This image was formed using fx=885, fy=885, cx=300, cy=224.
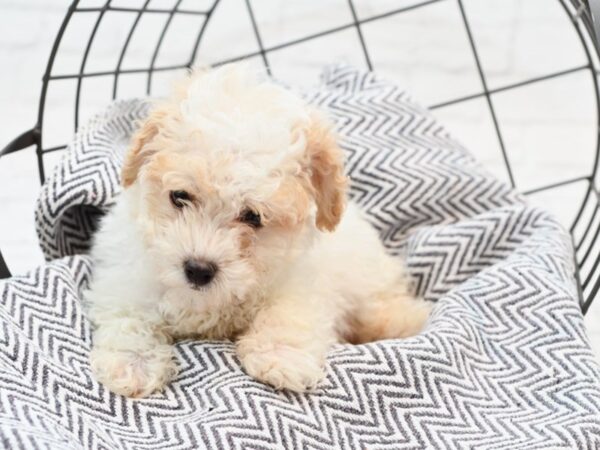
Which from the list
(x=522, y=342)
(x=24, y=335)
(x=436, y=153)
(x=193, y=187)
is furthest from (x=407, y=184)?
(x=24, y=335)

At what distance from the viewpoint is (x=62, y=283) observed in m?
2.02

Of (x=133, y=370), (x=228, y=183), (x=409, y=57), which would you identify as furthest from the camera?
(x=409, y=57)

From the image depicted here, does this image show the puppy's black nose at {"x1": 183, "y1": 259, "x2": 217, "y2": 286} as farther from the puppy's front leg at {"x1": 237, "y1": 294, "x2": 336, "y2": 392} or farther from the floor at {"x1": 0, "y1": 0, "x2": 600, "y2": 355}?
the floor at {"x1": 0, "y1": 0, "x2": 600, "y2": 355}

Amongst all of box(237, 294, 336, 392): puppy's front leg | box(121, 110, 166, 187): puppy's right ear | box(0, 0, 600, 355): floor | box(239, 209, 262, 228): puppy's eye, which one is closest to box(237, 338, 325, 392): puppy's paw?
box(237, 294, 336, 392): puppy's front leg

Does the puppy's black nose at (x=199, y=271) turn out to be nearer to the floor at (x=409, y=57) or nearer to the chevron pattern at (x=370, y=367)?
the chevron pattern at (x=370, y=367)

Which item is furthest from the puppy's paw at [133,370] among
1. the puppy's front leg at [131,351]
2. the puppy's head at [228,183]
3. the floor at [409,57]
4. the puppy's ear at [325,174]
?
the floor at [409,57]

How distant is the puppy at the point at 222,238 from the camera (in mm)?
1768

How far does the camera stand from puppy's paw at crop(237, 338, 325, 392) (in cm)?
183

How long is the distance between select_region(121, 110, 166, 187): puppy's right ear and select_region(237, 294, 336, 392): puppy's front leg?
0.43 metres

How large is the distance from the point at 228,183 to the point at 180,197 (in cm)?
11

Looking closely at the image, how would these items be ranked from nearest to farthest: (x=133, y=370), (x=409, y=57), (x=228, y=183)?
(x=228, y=183) < (x=133, y=370) < (x=409, y=57)

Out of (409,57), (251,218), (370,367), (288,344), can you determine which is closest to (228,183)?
(251,218)

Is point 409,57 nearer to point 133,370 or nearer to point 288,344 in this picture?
point 288,344

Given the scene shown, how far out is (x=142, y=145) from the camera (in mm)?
1881
